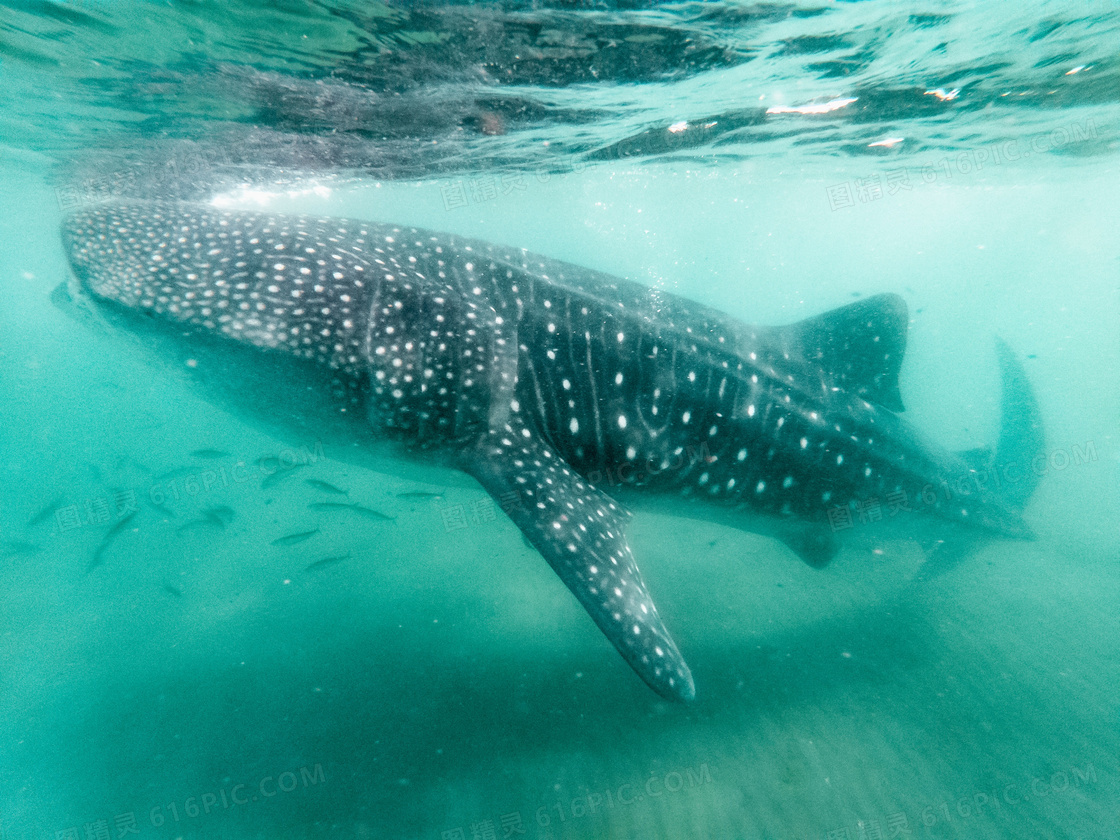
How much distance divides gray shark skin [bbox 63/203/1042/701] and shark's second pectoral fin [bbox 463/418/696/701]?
14 millimetres

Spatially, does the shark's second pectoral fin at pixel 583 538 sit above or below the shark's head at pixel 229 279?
below

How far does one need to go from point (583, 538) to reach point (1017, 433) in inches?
276

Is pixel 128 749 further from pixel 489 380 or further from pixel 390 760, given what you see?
pixel 489 380

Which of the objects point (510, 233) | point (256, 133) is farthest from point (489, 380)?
point (510, 233)

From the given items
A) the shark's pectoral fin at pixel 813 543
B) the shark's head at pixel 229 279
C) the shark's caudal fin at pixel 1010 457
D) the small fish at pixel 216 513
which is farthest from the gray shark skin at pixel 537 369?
the small fish at pixel 216 513

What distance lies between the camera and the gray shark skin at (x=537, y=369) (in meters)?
3.41

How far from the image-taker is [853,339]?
511 centimetres

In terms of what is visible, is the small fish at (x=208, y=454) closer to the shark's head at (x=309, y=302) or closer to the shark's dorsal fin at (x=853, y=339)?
the shark's head at (x=309, y=302)

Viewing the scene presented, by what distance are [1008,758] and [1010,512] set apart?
8.74ft

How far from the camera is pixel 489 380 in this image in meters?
3.92

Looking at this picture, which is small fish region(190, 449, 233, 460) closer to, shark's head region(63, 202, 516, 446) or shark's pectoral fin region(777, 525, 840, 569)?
shark's head region(63, 202, 516, 446)

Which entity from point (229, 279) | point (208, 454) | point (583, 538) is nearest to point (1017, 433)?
point (583, 538)

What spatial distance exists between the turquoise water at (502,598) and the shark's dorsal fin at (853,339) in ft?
7.74

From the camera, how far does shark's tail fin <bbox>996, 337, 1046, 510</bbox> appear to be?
261 inches
